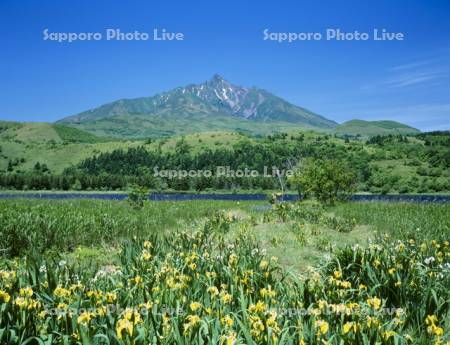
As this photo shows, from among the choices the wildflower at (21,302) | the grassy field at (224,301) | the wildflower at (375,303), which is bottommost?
the grassy field at (224,301)

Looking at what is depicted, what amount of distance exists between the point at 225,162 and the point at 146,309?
6544 inches

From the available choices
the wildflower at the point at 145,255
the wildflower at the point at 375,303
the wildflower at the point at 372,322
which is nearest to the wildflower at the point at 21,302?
the wildflower at the point at 145,255

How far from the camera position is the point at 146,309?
13.1 feet

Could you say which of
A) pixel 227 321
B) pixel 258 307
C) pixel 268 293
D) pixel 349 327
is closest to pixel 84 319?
pixel 227 321

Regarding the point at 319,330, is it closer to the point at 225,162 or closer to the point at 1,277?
the point at 1,277

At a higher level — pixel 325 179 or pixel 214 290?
pixel 325 179

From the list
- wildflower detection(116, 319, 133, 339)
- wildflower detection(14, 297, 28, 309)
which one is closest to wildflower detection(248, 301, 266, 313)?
wildflower detection(116, 319, 133, 339)

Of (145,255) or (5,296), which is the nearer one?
(5,296)

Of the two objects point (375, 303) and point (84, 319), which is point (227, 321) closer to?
point (84, 319)

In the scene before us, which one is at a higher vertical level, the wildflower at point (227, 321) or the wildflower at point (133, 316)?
the wildflower at point (133, 316)

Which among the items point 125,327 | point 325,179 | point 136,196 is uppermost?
point 325,179

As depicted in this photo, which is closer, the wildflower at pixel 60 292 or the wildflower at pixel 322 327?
the wildflower at pixel 322 327

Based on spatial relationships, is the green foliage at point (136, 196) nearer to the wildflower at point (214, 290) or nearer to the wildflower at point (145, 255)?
the wildflower at point (145, 255)

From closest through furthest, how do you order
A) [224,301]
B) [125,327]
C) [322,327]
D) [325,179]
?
[125,327]
[322,327]
[224,301]
[325,179]
